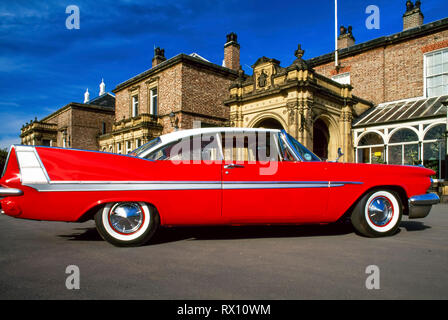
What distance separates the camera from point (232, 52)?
76.6ft

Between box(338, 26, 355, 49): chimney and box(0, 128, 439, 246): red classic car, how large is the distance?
2036cm

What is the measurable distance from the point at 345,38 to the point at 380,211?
831 inches

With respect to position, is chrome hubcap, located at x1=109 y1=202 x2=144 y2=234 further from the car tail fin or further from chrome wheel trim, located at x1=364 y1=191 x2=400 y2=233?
chrome wheel trim, located at x1=364 y1=191 x2=400 y2=233

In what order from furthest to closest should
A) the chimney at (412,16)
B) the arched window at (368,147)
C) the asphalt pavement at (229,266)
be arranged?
the chimney at (412,16) → the arched window at (368,147) → the asphalt pavement at (229,266)

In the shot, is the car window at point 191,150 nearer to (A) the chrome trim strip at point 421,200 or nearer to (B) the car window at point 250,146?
(B) the car window at point 250,146

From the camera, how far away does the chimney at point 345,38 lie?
21375mm

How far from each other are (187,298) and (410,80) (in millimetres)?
19956

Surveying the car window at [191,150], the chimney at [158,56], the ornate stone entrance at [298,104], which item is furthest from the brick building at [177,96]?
the car window at [191,150]

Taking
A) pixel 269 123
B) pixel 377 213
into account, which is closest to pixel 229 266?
pixel 377 213

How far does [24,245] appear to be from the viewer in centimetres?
352

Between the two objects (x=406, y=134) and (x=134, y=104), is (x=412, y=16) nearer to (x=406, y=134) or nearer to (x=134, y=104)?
(x=406, y=134)

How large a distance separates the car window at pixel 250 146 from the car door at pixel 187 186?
316 millimetres
